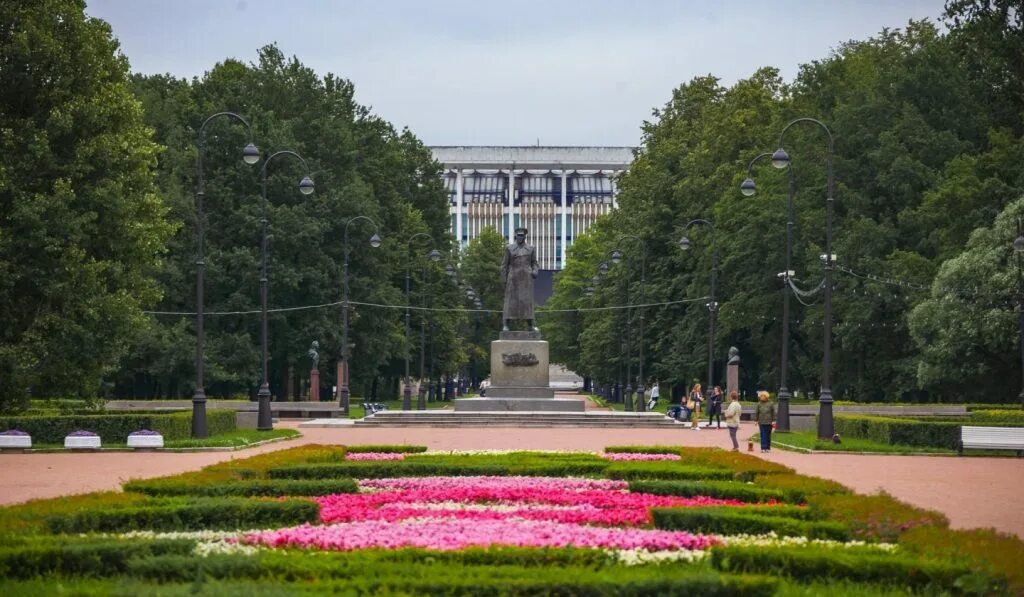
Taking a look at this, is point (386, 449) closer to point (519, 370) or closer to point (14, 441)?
point (14, 441)

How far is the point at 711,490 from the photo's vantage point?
19594 mm

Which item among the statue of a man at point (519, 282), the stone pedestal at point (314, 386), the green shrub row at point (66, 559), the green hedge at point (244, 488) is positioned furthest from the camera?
the stone pedestal at point (314, 386)

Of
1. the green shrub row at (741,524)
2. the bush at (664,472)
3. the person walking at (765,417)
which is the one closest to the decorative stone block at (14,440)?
the bush at (664,472)

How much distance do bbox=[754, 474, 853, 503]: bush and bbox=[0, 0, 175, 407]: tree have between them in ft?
75.9

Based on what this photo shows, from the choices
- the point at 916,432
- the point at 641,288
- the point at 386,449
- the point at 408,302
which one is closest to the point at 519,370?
the point at 408,302

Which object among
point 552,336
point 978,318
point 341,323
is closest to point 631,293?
point 341,323

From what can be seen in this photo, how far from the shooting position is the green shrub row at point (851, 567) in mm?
11469

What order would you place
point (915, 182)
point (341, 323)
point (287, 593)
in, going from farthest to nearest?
point (341, 323) → point (915, 182) → point (287, 593)

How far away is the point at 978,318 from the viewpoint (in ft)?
170

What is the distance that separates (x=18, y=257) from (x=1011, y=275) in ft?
102

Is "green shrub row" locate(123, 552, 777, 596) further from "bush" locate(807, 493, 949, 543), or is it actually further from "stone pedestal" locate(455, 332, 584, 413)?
"stone pedestal" locate(455, 332, 584, 413)

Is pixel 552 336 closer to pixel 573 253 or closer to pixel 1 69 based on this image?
pixel 573 253

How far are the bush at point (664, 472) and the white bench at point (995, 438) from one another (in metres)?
11.4

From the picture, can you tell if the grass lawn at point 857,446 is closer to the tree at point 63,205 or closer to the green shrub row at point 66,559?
the tree at point 63,205
